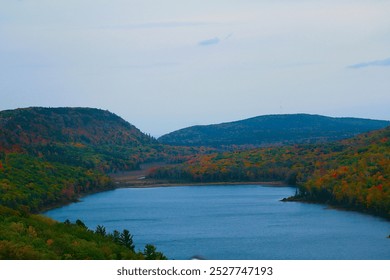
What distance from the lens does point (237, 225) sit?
286ft

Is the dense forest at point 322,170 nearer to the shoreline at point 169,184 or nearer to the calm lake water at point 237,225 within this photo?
the shoreline at point 169,184

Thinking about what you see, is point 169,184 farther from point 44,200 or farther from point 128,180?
point 44,200

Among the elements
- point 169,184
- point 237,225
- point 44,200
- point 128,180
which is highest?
point 128,180

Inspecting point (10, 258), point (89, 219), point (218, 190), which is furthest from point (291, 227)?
point (218, 190)

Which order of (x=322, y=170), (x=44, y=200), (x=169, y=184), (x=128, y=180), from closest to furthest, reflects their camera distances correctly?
(x=44, y=200)
(x=322, y=170)
(x=169, y=184)
(x=128, y=180)

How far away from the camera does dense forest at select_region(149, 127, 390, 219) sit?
104875mm

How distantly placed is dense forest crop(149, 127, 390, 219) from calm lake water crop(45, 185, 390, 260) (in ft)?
14.9

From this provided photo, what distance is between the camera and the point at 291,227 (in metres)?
83.5

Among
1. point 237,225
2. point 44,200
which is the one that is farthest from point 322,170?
point 237,225

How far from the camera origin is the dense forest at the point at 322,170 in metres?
105

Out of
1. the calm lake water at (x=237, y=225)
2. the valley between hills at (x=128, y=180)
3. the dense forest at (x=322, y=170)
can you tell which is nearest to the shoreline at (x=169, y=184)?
the valley between hills at (x=128, y=180)

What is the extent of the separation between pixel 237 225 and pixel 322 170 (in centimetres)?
5430

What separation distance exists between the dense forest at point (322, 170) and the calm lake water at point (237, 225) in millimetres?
4547

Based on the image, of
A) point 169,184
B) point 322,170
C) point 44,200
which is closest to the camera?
point 44,200
